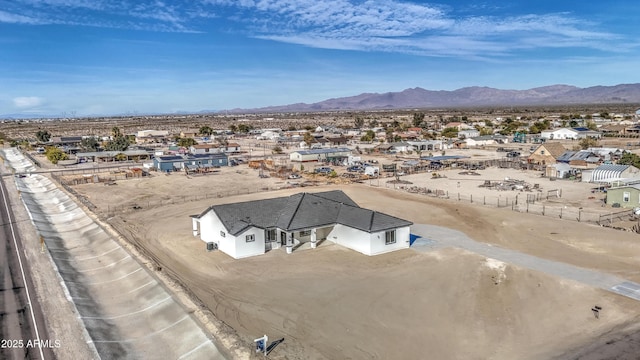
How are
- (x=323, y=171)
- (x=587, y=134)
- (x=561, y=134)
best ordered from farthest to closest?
(x=561, y=134) < (x=587, y=134) < (x=323, y=171)

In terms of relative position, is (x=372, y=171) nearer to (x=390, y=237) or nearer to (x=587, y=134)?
(x=390, y=237)

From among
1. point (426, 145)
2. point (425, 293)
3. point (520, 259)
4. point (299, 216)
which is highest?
point (426, 145)

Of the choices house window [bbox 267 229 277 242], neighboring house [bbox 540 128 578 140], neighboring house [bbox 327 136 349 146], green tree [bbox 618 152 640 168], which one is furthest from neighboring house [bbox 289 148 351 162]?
neighboring house [bbox 540 128 578 140]

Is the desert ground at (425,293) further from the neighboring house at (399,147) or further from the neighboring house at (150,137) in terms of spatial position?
the neighboring house at (150,137)

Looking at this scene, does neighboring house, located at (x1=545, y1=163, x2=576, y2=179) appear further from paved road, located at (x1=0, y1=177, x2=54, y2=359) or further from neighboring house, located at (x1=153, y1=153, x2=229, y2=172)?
paved road, located at (x1=0, y1=177, x2=54, y2=359)

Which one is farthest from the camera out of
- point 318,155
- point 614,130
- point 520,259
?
point 614,130

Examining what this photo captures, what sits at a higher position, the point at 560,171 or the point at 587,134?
the point at 587,134

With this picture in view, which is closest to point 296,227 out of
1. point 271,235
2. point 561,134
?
point 271,235
